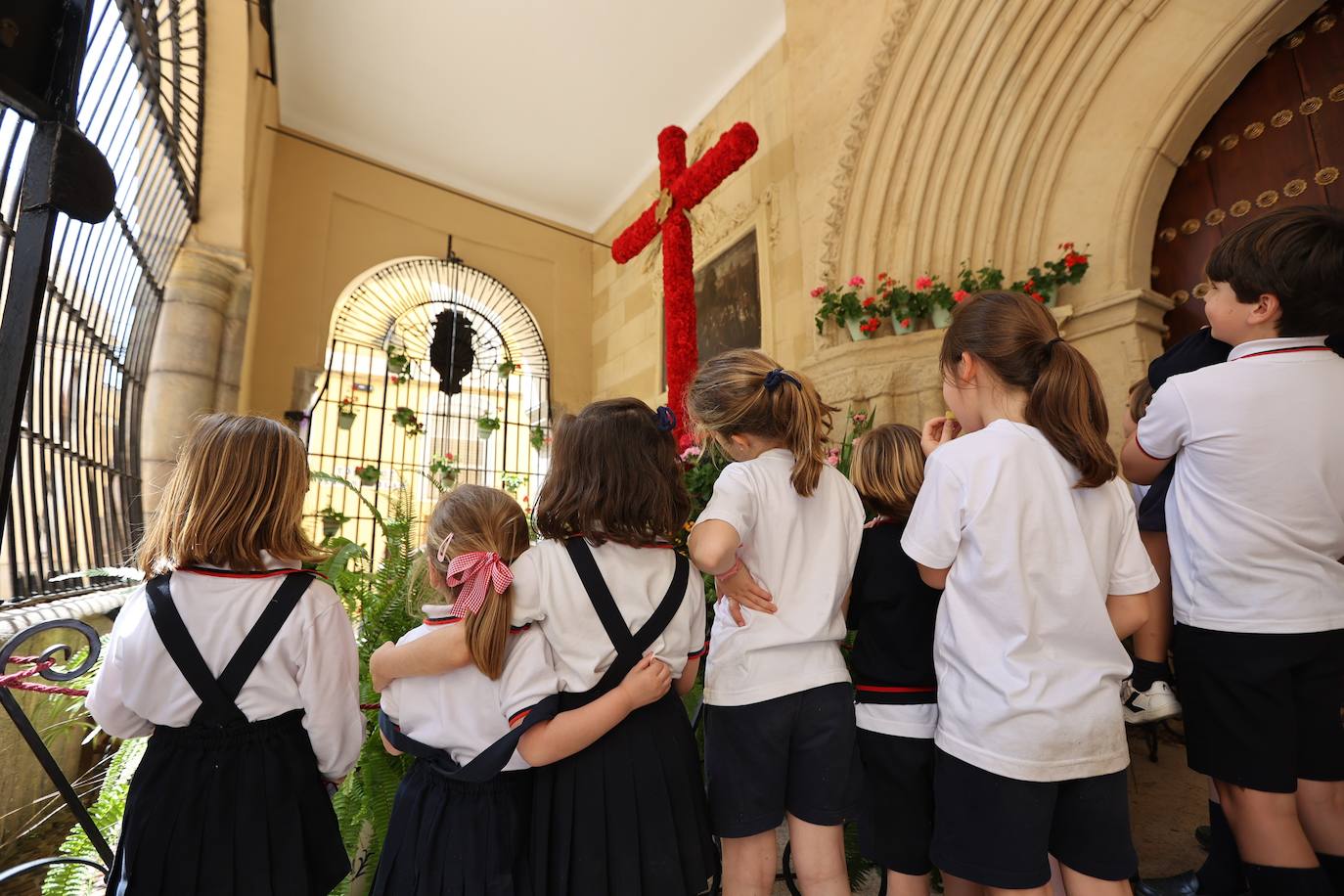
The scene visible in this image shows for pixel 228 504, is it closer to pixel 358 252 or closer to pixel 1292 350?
pixel 1292 350

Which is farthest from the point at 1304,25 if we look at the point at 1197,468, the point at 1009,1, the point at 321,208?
the point at 321,208

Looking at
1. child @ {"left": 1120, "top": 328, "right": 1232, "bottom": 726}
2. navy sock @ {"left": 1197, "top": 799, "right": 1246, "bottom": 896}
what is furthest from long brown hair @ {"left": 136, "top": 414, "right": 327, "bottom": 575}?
navy sock @ {"left": 1197, "top": 799, "right": 1246, "bottom": 896}

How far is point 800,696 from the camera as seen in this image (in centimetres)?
137

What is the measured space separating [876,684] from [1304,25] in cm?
402

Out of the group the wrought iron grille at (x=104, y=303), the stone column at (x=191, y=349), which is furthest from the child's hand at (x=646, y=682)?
the stone column at (x=191, y=349)

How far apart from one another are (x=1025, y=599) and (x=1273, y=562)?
2.00ft

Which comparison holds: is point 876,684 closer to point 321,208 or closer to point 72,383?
point 72,383

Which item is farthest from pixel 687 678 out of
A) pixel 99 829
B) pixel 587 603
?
pixel 99 829

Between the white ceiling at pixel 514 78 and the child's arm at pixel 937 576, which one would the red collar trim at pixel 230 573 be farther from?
the white ceiling at pixel 514 78

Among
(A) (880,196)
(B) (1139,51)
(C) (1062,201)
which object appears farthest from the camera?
(A) (880,196)

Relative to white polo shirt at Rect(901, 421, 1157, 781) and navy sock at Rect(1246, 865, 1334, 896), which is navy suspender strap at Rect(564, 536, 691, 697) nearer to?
white polo shirt at Rect(901, 421, 1157, 781)

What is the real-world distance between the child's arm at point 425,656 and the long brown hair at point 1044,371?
1.15 m

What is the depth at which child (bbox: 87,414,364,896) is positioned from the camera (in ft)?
3.78

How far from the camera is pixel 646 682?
47.5 inches
